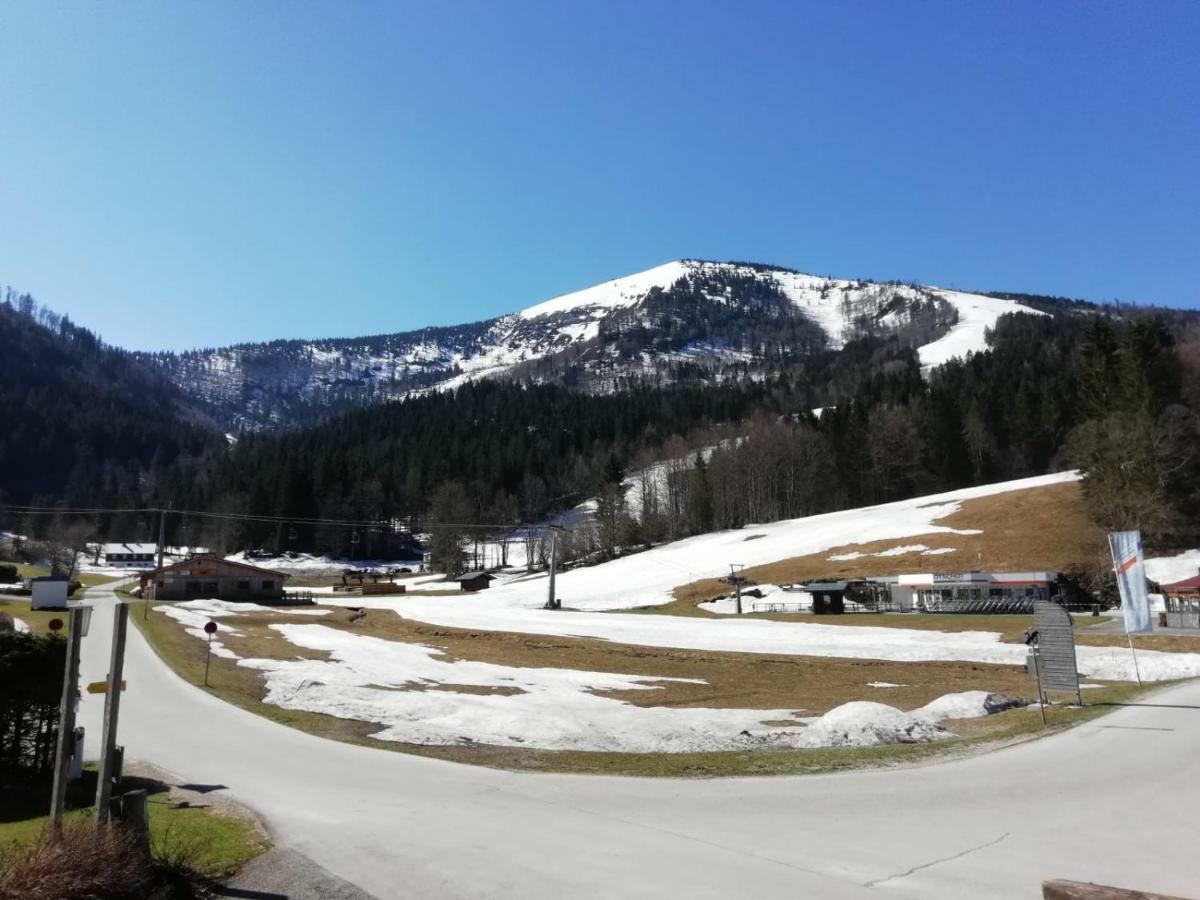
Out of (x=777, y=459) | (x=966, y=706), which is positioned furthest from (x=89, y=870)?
(x=777, y=459)

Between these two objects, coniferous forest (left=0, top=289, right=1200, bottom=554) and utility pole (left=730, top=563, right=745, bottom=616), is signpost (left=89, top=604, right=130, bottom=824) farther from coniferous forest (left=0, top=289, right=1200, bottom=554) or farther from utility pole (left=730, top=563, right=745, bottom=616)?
coniferous forest (left=0, top=289, right=1200, bottom=554)

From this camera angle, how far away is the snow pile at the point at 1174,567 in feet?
187

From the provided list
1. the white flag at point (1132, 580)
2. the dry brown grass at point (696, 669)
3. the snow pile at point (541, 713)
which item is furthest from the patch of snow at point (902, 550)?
the white flag at point (1132, 580)

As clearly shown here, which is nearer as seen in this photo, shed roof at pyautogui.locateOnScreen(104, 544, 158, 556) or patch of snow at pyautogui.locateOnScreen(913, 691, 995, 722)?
patch of snow at pyautogui.locateOnScreen(913, 691, 995, 722)

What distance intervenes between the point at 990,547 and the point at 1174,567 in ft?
42.4

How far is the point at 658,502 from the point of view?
124688mm

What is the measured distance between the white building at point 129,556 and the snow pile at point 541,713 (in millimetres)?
137270

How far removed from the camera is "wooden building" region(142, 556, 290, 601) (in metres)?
82.7

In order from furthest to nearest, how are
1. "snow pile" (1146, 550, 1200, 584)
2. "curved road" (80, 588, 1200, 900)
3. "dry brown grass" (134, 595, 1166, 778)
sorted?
1. "snow pile" (1146, 550, 1200, 584)
2. "dry brown grass" (134, 595, 1166, 778)
3. "curved road" (80, 588, 1200, 900)

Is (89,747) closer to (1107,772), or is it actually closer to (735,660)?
(1107,772)

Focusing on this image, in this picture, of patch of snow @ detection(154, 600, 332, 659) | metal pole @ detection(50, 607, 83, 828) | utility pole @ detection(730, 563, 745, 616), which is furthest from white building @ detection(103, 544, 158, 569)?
metal pole @ detection(50, 607, 83, 828)

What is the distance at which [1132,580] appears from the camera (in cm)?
2438

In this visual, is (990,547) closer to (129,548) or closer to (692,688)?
(692,688)

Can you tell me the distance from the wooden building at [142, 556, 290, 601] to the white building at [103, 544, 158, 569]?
68.1 metres
